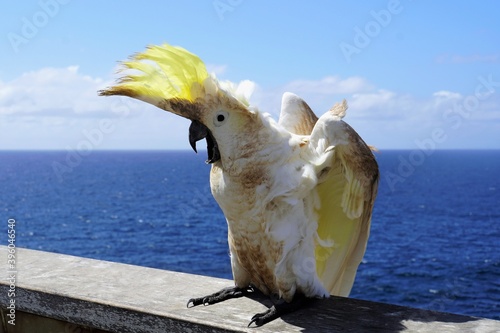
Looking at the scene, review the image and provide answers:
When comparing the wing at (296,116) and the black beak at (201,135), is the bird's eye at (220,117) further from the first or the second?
the wing at (296,116)

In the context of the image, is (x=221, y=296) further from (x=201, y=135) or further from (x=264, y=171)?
(x=201, y=135)

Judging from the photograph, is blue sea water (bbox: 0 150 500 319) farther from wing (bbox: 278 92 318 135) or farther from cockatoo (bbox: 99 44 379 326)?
cockatoo (bbox: 99 44 379 326)

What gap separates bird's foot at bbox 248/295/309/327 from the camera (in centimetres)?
264

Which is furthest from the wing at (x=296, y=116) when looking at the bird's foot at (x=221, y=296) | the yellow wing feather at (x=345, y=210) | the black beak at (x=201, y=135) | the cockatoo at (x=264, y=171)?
the bird's foot at (x=221, y=296)

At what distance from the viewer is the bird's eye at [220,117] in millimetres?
2816

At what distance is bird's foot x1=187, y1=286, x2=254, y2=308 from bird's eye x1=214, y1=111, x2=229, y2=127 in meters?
0.95

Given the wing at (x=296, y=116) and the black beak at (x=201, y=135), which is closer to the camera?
the black beak at (x=201, y=135)

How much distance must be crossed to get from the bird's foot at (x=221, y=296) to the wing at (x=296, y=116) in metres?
1.04

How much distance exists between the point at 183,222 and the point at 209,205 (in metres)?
7.64

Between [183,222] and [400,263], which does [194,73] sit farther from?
[183,222]

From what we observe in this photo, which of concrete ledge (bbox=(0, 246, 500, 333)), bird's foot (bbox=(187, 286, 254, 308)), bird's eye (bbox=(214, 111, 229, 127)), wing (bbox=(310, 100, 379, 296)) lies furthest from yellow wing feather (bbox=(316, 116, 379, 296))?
bird's eye (bbox=(214, 111, 229, 127))

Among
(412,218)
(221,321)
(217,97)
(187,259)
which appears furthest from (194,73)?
(412,218)

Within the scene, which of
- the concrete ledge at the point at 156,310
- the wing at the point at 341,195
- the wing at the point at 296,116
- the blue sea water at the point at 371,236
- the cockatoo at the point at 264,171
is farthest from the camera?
the blue sea water at the point at 371,236

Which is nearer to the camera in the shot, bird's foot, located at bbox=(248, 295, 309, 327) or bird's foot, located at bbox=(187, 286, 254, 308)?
bird's foot, located at bbox=(248, 295, 309, 327)
